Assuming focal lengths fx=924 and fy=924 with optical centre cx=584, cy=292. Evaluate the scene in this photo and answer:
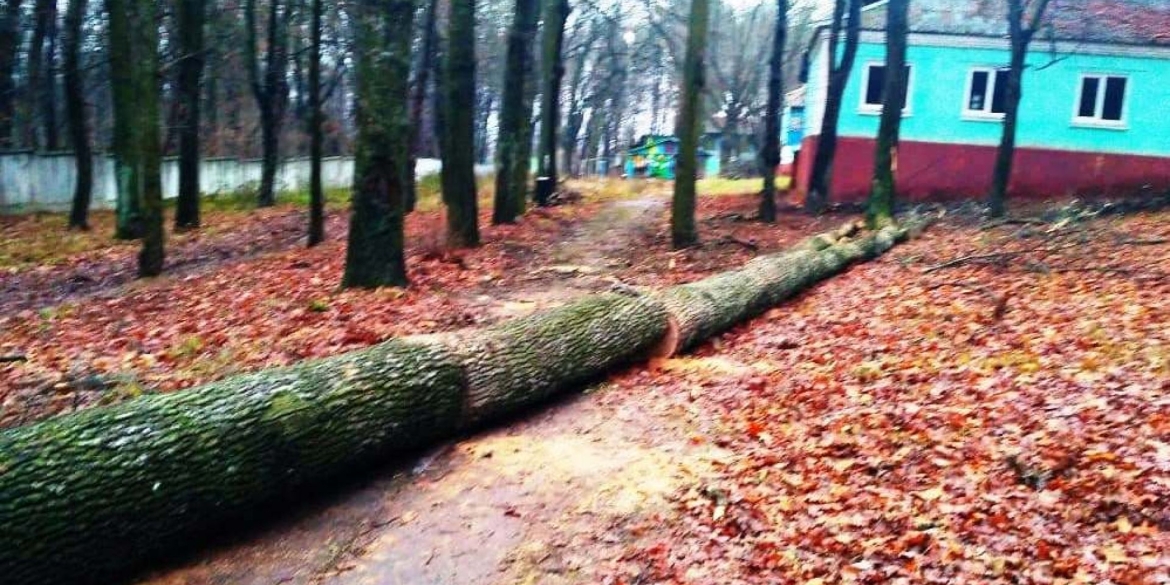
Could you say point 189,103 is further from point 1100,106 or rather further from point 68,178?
point 1100,106

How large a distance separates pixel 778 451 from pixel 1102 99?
25.7 meters

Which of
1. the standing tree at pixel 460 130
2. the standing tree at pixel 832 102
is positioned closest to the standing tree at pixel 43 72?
the standing tree at pixel 460 130

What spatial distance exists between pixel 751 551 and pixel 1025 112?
2629cm

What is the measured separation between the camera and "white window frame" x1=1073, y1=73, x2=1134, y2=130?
2647 centimetres

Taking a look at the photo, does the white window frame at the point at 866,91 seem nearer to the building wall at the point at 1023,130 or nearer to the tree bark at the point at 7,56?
the building wall at the point at 1023,130

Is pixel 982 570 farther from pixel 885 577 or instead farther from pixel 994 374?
pixel 994 374

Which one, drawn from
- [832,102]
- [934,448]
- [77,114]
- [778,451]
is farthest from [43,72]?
[934,448]

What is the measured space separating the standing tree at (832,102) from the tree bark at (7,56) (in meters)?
20.5

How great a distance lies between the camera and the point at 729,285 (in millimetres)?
11031

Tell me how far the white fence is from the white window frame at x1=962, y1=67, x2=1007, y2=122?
17.7 meters

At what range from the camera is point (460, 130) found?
15.6 metres

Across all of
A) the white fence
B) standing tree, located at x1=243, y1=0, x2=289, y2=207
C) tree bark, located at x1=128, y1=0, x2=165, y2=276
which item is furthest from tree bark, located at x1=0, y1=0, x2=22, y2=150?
tree bark, located at x1=128, y1=0, x2=165, y2=276

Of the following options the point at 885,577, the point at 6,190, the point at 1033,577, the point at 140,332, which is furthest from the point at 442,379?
the point at 6,190

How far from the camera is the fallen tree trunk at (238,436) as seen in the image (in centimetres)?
431
